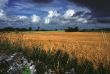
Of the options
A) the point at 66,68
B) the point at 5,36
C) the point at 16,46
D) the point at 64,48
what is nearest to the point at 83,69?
the point at 66,68

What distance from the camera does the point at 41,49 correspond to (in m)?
9.58

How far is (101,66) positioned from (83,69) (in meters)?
0.46

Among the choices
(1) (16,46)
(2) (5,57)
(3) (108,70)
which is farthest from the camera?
(1) (16,46)

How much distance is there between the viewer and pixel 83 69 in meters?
7.64

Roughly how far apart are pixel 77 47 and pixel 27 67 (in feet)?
7.40

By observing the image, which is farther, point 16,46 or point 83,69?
point 16,46

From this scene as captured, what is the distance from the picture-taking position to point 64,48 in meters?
9.40

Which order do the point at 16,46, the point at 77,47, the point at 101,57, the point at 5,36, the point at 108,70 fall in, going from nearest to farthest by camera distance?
1. the point at 108,70
2. the point at 101,57
3. the point at 77,47
4. the point at 16,46
5. the point at 5,36

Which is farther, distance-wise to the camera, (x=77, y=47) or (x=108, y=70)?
(x=77, y=47)

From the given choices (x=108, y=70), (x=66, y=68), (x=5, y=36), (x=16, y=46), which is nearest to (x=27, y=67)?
(x=66, y=68)

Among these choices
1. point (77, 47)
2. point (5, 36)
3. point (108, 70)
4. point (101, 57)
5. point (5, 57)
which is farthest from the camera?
point (5, 36)

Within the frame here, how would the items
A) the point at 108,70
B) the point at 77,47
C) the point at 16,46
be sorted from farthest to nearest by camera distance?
the point at 16,46 → the point at 77,47 → the point at 108,70

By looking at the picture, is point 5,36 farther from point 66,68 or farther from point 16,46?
point 66,68

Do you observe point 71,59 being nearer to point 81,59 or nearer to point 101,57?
point 81,59
